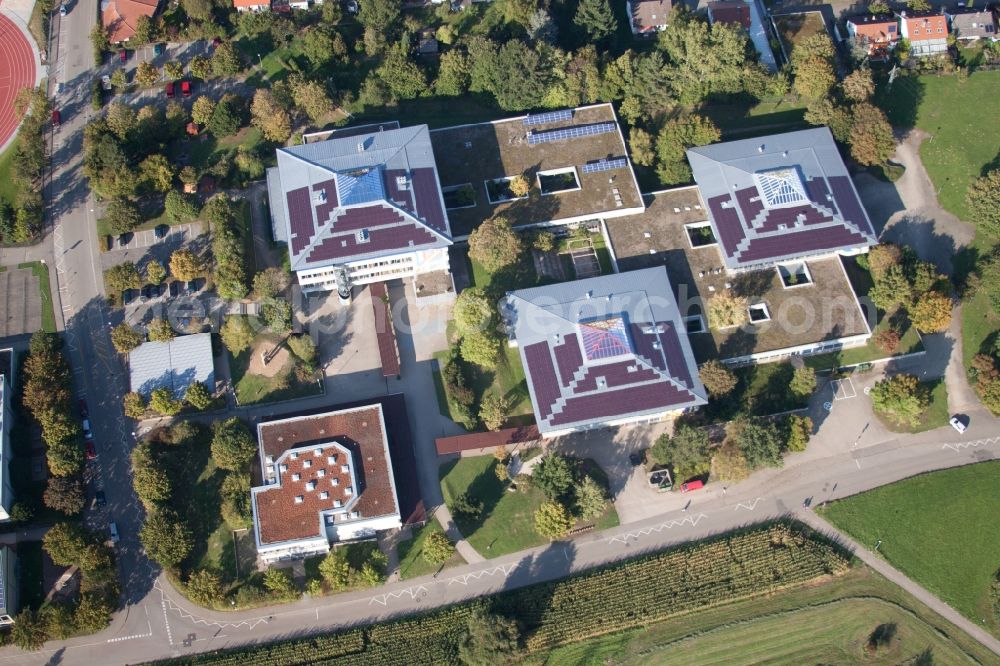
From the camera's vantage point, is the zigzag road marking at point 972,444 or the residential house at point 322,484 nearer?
the residential house at point 322,484

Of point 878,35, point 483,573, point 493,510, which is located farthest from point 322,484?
point 878,35

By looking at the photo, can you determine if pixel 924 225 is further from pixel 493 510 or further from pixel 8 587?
pixel 8 587

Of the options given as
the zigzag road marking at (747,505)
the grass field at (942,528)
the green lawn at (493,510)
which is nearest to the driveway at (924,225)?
the grass field at (942,528)

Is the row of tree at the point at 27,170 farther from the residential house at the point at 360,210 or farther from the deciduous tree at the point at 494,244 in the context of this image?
the deciduous tree at the point at 494,244

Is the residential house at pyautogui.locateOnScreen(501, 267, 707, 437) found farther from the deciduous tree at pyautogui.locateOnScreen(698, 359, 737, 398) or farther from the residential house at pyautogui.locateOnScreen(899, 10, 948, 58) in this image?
the residential house at pyautogui.locateOnScreen(899, 10, 948, 58)

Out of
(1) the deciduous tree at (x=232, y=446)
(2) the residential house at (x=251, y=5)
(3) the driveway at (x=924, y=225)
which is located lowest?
(1) the deciduous tree at (x=232, y=446)

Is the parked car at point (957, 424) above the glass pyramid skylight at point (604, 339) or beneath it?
beneath
